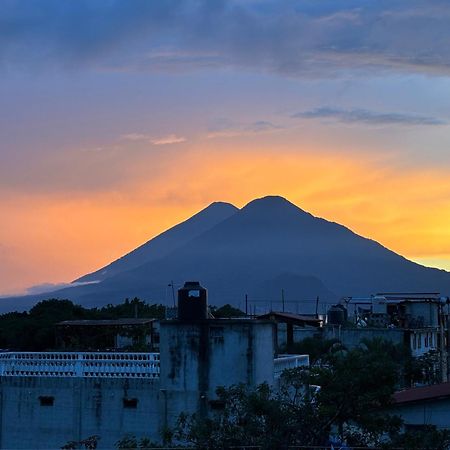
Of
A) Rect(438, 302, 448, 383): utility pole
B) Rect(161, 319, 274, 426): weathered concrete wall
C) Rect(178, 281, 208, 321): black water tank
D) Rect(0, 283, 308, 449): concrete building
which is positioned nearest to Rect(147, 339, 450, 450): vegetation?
Rect(161, 319, 274, 426): weathered concrete wall

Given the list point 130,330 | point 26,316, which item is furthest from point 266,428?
point 26,316

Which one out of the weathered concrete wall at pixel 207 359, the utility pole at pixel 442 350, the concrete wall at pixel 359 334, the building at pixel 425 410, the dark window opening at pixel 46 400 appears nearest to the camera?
the building at pixel 425 410

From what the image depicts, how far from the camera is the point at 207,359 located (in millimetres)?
33375

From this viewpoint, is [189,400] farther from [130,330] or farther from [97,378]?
[130,330]

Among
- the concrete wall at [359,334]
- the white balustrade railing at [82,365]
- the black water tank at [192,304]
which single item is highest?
the concrete wall at [359,334]

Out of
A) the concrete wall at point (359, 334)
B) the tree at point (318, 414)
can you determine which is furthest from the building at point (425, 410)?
the concrete wall at point (359, 334)

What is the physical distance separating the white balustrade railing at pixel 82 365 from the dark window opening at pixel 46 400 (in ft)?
2.30

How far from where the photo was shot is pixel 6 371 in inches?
1406

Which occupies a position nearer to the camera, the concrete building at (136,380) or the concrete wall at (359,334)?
the concrete building at (136,380)

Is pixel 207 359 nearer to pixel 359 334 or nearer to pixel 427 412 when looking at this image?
pixel 427 412

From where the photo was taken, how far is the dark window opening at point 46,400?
35.1 metres

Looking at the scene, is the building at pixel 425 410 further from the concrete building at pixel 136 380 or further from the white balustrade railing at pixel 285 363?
the white balustrade railing at pixel 285 363

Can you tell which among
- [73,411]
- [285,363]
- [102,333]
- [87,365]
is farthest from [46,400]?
[102,333]

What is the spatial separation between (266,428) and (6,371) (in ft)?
45.5
